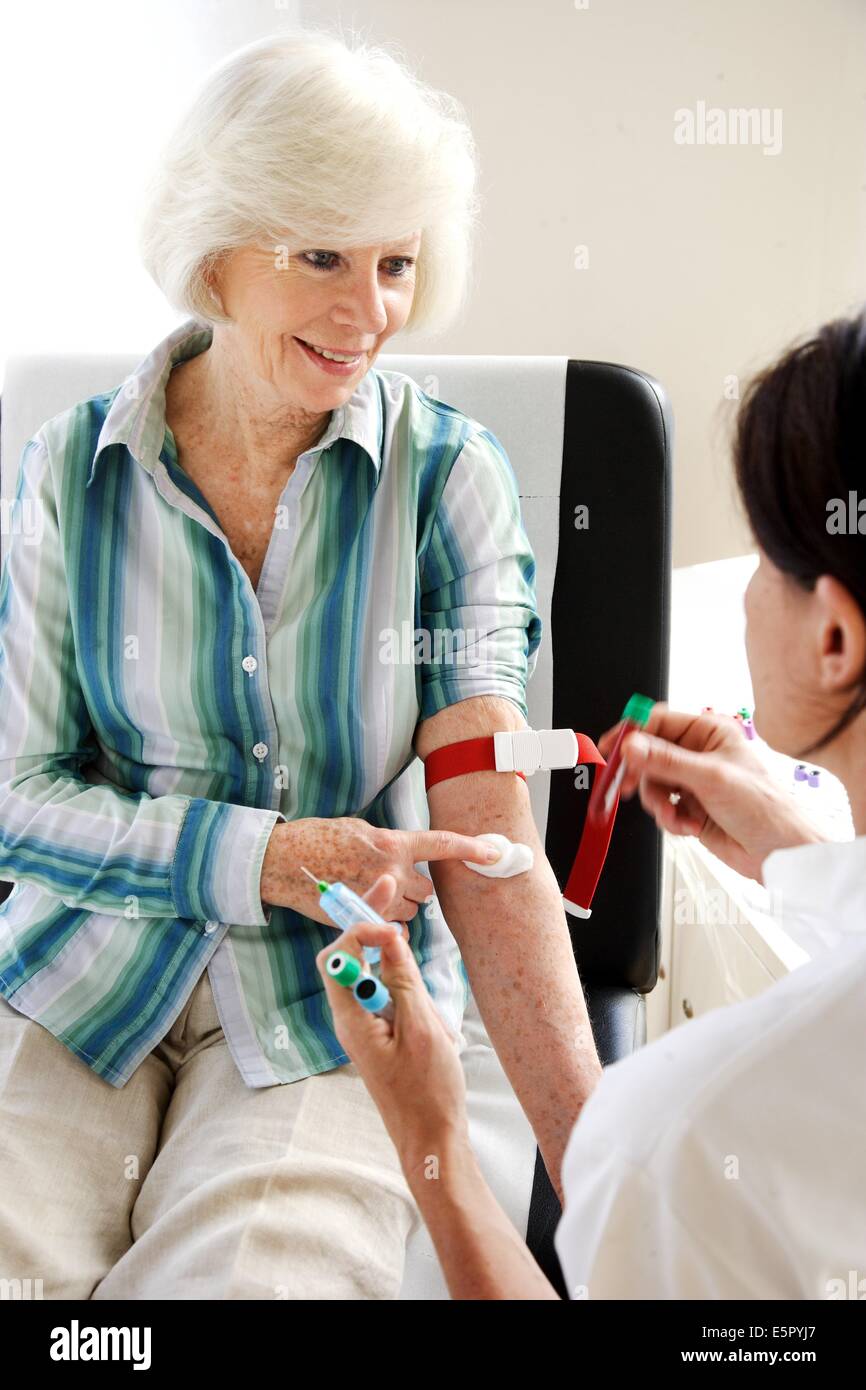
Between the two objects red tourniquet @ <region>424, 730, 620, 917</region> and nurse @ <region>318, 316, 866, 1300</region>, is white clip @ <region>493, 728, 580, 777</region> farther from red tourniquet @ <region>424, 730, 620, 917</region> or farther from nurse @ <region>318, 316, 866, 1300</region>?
nurse @ <region>318, 316, 866, 1300</region>

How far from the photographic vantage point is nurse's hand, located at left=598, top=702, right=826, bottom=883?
3.27 ft

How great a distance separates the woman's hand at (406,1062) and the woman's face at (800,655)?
28 centimetres

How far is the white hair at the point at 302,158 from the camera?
1123 mm

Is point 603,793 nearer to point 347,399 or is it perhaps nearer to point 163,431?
point 347,399

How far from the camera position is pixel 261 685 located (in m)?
1.23

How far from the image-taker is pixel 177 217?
1.20 metres

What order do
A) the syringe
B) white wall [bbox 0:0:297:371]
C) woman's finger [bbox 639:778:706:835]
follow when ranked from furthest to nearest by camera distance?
white wall [bbox 0:0:297:371]
woman's finger [bbox 639:778:706:835]
the syringe

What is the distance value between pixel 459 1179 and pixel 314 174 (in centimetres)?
84

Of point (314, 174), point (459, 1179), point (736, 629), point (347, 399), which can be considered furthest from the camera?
point (736, 629)

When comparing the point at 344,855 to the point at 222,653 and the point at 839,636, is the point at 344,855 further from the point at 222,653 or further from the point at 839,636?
the point at 839,636

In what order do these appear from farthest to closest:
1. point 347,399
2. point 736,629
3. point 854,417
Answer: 1. point 736,629
2. point 347,399
3. point 854,417

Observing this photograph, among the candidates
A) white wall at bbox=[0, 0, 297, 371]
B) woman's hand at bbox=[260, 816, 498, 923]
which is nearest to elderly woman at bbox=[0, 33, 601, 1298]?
woman's hand at bbox=[260, 816, 498, 923]

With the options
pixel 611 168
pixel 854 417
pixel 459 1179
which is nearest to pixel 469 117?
pixel 611 168

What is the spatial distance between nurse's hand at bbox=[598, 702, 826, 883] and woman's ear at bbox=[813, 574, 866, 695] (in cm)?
30
